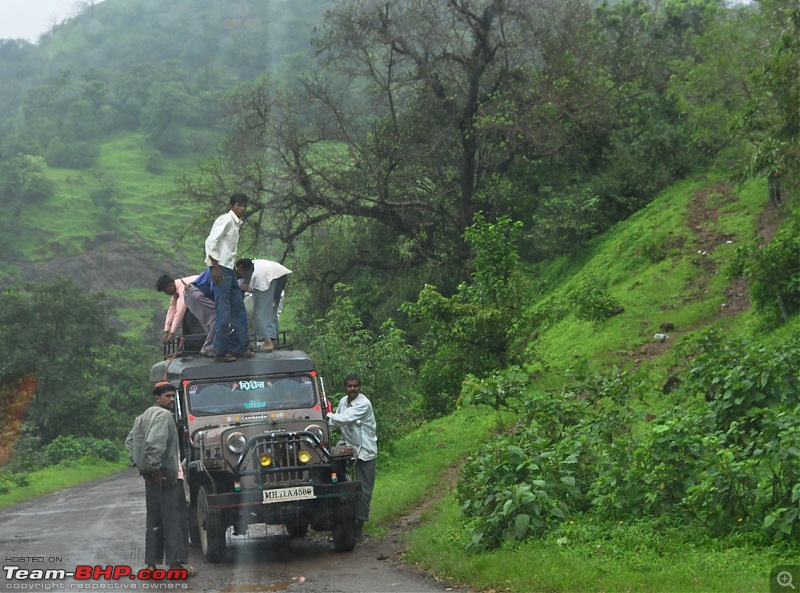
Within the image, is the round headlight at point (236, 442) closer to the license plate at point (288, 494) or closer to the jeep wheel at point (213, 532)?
the jeep wheel at point (213, 532)

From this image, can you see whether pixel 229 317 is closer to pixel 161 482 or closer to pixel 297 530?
pixel 297 530

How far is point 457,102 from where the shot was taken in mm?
30578

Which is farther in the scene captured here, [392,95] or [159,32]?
[159,32]

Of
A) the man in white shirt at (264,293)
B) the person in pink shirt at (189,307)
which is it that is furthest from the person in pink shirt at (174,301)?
the man in white shirt at (264,293)

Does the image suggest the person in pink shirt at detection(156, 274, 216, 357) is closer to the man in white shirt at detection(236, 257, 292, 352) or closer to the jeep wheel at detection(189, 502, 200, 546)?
the man in white shirt at detection(236, 257, 292, 352)

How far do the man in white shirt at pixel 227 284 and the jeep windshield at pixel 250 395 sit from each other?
540 millimetres

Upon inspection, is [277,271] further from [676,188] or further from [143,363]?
[143,363]

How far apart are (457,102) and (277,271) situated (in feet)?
58.6

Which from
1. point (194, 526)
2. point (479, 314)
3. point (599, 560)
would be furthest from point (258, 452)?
point (479, 314)

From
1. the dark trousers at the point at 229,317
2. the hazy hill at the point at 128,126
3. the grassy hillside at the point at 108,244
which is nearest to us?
the dark trousers at the point at 229,317

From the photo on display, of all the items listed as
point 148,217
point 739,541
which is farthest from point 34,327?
point 148,217

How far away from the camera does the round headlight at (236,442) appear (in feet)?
36.3

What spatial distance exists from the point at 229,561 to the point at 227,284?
3.51 metres

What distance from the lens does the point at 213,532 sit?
10.7 metres
